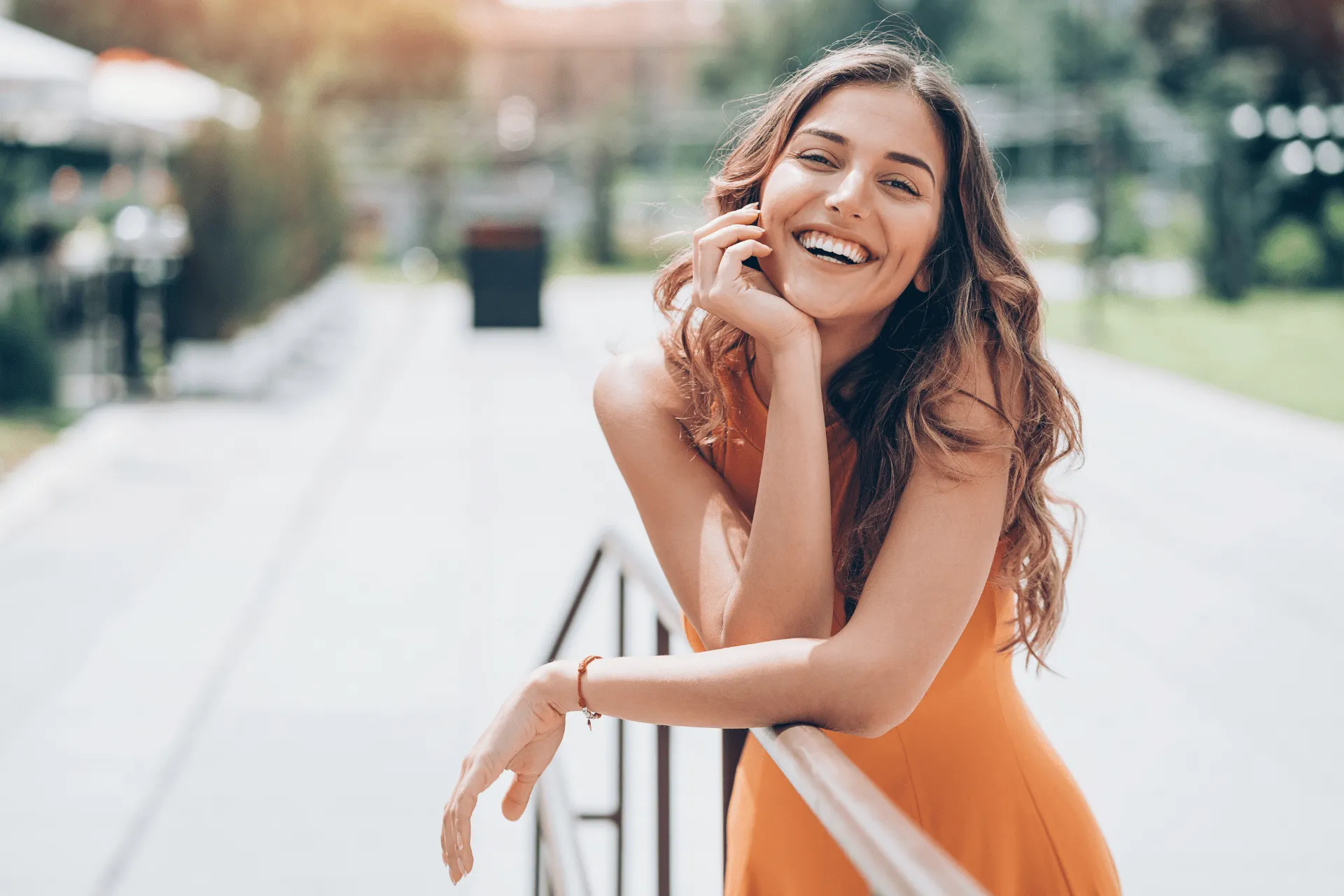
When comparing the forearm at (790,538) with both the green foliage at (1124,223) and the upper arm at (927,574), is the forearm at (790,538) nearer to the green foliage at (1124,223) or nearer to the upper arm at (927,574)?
the upper arm at (927,574)

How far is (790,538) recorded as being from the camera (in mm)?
1572

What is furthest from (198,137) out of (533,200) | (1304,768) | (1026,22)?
(1026,22)

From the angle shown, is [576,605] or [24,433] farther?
[24,433]

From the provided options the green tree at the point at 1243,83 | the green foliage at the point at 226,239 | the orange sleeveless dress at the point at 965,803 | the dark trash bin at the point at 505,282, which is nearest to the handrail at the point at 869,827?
the orange sleeveless dress at the point at 965,803

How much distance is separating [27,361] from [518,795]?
9620mm

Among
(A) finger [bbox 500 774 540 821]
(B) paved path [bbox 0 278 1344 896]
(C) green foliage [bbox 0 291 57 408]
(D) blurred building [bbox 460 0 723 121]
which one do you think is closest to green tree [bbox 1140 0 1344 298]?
(B) paved path [bbox 0 278 1344 896]

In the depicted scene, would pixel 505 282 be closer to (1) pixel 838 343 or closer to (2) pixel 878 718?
(1) pixel 838 343

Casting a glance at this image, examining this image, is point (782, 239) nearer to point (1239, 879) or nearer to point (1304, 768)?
point (1239, 879)

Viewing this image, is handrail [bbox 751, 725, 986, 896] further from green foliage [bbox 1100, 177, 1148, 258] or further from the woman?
green foliage [bbox 1100, 177, 1148, 258]

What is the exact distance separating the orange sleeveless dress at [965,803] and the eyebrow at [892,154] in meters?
0.55

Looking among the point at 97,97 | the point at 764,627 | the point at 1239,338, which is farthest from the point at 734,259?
the point at 1239,338

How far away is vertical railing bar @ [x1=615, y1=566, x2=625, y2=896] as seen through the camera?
2.57 meters

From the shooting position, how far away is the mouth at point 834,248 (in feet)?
5.48

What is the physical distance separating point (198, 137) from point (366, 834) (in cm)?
861
